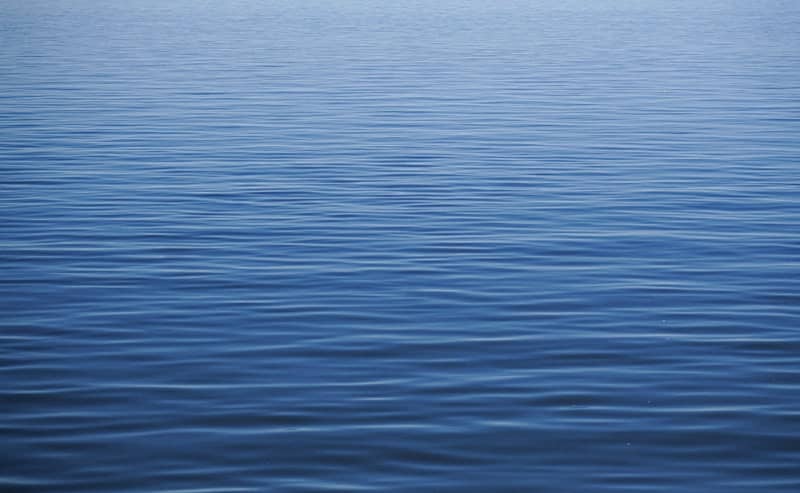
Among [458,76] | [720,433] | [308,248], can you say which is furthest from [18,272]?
[458,76]

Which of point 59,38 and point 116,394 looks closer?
point 116,394

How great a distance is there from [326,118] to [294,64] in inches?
411

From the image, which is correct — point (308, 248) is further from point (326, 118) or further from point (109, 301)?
point (326, 118)

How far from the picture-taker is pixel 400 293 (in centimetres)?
945

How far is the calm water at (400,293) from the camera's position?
6469 mm

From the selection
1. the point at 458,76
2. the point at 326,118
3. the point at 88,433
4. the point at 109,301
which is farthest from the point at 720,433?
the point at 458,76

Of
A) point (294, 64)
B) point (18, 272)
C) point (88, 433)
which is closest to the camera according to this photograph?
point (88, 433)

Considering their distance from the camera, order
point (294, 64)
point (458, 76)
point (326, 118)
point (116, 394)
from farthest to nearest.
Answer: point (294, 64)
point (458, 76)
point (326, 118)
point (116, 394)

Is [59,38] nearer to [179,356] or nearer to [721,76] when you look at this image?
[721,76]

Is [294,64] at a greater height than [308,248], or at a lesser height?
greater

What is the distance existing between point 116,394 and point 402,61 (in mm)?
23701

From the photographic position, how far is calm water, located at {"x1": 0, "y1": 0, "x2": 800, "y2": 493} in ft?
21.2

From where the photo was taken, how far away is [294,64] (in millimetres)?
29594

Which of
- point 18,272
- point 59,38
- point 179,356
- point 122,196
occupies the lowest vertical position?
point 179,356
